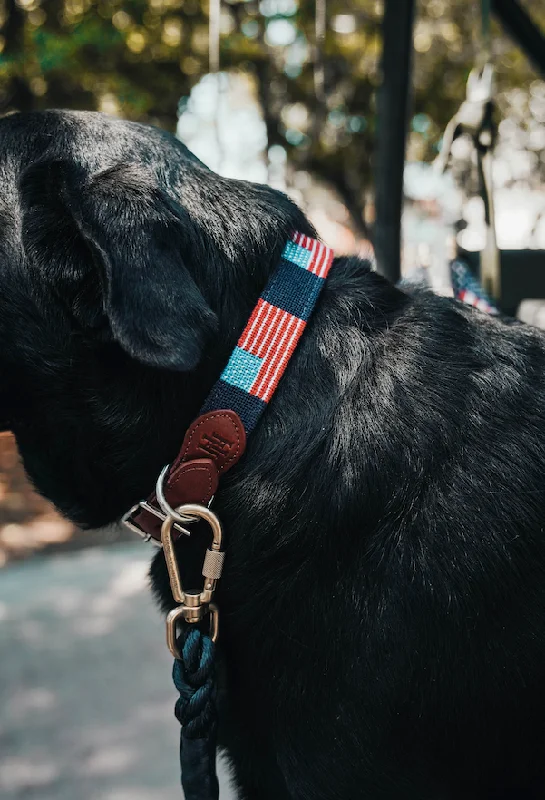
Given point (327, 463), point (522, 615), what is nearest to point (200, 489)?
point (327, 463)

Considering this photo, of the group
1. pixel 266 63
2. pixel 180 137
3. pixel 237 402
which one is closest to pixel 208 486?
pixel 237 402

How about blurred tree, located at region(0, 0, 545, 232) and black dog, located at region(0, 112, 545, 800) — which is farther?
blurred tree, located at region(0, 0, 545, 232)

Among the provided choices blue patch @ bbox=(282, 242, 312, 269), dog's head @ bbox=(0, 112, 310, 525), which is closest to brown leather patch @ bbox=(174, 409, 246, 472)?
dog's head @ bbox=(0, 112, 310, 525)

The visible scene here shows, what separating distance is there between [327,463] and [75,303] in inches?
22.1

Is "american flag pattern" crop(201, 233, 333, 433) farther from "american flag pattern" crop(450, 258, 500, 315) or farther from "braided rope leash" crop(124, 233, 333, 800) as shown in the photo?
"american flag pattern" crop(450, 258, 500, 315)

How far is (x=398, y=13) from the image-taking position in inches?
109

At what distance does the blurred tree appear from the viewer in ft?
29.1

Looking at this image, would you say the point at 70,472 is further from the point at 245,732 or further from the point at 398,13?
the point at 398,13

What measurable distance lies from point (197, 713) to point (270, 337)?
68cm

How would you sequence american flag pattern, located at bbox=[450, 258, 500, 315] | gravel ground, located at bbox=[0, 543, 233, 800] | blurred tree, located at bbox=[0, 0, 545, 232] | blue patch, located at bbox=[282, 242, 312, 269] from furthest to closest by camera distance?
blurred tree, located at bbox=[0, 0, 545, 232]
gravel ground, located at bbox=[0, 543, 233, 800]
american flag pattern, located at bbox=[450, 258, 500, 315]
blue patch, located at bbox=[282, 242, 312, 269]

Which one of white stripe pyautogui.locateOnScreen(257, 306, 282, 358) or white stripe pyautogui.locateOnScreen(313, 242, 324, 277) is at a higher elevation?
white stripe pyautogui.locateOnScreen(313, 242, 324, 277)

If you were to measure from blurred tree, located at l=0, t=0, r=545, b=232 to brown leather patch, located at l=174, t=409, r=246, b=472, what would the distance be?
505cm

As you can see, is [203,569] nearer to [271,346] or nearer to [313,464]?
[313,464]

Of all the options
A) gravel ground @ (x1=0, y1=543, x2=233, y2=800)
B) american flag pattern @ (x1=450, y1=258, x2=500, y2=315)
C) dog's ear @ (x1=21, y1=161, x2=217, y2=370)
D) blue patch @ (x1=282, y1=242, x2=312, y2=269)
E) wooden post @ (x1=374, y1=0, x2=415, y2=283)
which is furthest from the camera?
wooden post @ (x1=374, y1=0, x2=415, y2=283)
